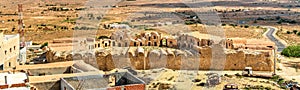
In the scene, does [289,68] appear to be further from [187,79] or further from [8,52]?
[8,52]

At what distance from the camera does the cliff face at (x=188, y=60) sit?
30.6 meters

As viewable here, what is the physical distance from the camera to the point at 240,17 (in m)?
85.7

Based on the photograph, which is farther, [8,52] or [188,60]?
[188,60]

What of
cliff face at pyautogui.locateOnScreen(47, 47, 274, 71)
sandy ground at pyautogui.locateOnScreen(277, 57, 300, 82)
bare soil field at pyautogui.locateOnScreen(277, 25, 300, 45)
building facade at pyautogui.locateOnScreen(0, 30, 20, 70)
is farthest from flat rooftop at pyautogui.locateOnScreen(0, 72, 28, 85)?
bare soil field at pyautogui.locateOnScreen(277, 25, 300, 45)

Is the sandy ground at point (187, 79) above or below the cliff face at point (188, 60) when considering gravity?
below

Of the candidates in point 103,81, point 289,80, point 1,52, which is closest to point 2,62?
point 1,52

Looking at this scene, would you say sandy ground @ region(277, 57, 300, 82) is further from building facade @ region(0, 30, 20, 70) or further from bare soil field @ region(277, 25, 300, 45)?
building facade @ region(0, 30, 20, 70)

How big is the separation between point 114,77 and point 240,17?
66.1m

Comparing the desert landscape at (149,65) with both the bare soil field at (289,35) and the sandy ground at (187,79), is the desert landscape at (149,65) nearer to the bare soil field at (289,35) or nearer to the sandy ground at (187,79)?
the sandy ground at (187,79)

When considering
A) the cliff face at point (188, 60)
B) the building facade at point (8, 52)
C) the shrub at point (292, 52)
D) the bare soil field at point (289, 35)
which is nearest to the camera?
the building facade at point (8, 52)

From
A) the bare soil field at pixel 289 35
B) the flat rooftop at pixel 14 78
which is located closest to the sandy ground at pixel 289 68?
the bare soil field at pixel 289 35

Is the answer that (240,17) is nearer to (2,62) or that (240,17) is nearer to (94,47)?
(94,47)

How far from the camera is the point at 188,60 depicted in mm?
30875

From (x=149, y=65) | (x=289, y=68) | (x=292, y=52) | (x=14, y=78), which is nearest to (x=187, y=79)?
(x=149, y=65)
